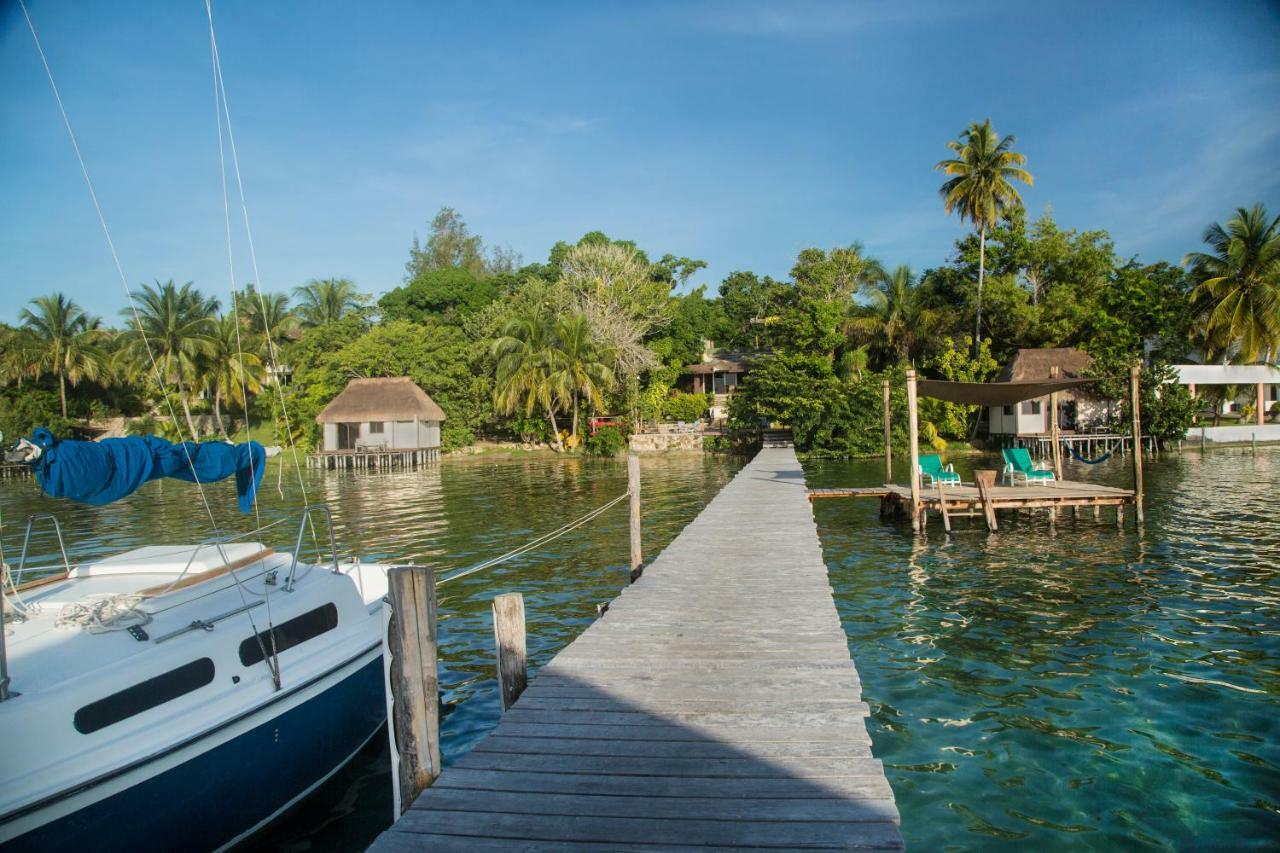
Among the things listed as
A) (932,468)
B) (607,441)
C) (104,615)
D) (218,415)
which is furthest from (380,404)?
(104,615)

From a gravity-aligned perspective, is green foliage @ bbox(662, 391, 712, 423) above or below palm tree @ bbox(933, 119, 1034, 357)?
below

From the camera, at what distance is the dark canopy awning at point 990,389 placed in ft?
60.1

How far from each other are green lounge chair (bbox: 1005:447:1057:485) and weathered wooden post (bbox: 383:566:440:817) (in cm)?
1754

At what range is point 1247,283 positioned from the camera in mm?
38188

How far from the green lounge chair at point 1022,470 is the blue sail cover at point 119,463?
56.9ft

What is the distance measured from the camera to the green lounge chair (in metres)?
19.4

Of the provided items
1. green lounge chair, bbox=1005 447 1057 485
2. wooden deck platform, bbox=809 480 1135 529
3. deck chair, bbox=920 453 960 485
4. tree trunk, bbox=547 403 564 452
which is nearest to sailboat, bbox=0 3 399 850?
wooden deck platform, bbox=809 480 1135 529

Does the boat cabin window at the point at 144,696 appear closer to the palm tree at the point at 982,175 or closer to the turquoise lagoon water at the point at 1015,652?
the turquoise lagoon water at the point at 1015,652

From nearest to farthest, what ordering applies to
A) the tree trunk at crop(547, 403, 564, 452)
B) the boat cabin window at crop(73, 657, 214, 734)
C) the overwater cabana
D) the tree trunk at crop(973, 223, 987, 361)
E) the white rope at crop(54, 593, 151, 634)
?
the boat cabin window at crop(73, 657, 214, 734), the white rope at crop(54, 593, 151, 634), the overwater cabana, the tree trunk at crop(973, 223, 987, 361), the tree trunk at crop(547, 403, 564, 452)

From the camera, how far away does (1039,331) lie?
135 ft

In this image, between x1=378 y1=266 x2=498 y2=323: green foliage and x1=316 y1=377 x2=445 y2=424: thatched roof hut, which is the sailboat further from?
x1=378 y1=266 x2=498 y2=323: green foliage

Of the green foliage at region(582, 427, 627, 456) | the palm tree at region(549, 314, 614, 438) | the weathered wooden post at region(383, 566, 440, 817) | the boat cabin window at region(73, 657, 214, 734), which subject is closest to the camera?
the weathered wooden post at region(383, 566, 440, 817)

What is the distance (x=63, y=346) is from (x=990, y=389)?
46866mm

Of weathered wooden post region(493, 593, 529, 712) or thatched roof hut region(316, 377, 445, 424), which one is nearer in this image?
weathered wooden post region(493, 593, 529, 712)
